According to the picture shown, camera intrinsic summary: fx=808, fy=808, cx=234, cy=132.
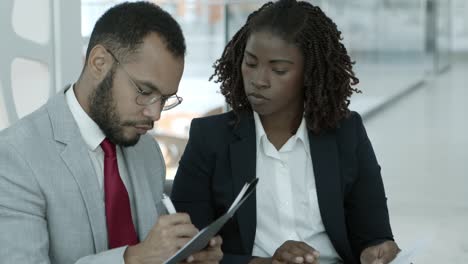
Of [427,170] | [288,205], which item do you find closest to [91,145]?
[288,205]

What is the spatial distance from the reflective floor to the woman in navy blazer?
23cm

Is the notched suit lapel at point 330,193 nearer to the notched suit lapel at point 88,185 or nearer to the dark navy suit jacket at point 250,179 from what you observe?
the dark navy suit jacket at point 250,179

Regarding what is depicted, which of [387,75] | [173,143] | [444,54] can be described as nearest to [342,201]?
[173,143]

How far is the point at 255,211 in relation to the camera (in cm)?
242

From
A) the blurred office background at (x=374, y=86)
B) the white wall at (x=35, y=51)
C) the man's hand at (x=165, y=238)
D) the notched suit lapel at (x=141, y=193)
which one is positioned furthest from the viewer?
the blurred office background at (x=374, y=86)

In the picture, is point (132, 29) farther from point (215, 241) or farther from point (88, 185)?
point (215, 241)

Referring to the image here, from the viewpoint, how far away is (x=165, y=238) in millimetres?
1672

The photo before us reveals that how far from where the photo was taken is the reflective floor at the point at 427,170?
522 cm

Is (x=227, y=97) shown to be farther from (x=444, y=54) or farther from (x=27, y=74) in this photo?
(x=444, y=54)

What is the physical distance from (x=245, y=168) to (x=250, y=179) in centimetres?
4

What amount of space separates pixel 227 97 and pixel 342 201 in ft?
1.65

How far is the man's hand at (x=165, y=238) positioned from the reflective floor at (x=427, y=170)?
794 millimetres

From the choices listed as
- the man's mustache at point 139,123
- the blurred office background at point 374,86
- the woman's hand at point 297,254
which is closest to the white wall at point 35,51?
the blurred office background at point 374,86

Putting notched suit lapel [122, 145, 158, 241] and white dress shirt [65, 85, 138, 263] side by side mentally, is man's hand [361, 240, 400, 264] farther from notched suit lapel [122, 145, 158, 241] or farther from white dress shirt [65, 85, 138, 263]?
white dress shirt [65, 85, 138, 263]
